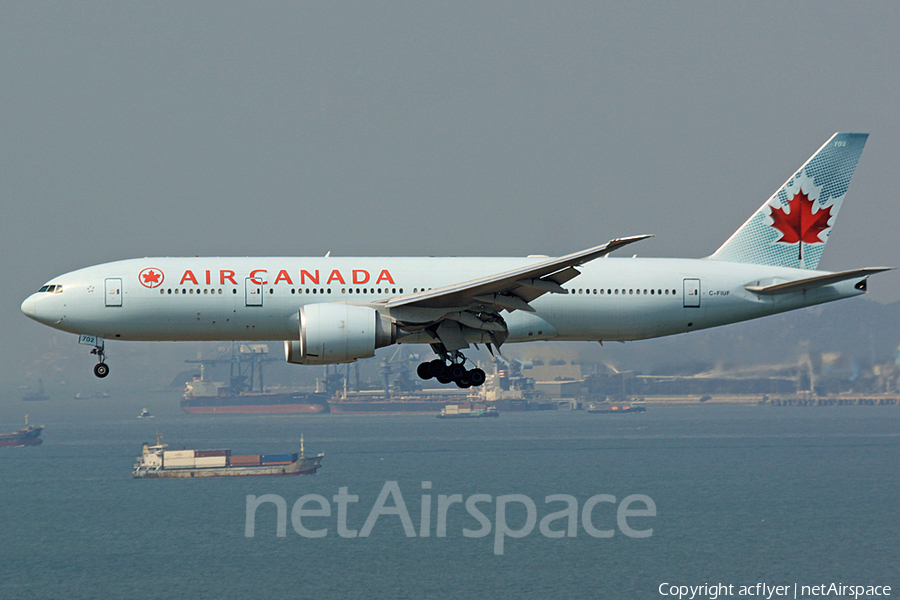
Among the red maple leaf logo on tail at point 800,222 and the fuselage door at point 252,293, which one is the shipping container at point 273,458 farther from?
the red maple leaf logo on tail at point 800,222

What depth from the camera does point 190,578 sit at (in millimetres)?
103312

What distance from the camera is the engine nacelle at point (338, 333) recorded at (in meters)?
28.2

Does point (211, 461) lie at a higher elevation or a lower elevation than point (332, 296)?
lower

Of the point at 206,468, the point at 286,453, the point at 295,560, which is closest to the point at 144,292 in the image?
the point at 295,560

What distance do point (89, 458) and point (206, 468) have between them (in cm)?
3857

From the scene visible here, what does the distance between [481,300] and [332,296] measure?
5040 millimetres

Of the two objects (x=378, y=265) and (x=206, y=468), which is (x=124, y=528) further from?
(x=378, y=265)

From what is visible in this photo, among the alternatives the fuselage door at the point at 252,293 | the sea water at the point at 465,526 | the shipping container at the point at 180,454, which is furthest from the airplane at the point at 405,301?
the shipping container at the point at 180,454
